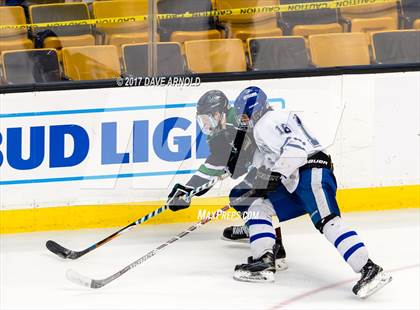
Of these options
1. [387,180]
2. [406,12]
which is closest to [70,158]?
[387,180]

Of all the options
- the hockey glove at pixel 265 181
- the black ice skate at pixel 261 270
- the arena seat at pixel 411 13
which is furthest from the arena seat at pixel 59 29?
the arena seat at pixel 411 13

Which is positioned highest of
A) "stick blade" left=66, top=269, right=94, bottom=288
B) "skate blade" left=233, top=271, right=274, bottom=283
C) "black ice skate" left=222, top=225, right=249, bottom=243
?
"stick blade" left=66, top=269, right=94, bottom=288

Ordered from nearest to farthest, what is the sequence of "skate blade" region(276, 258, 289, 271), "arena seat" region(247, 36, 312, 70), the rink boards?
1. "skate blade" region(276, 258, 289, 271)
2. the rink boards
3. "arena seat" region(247, 36, 312, 70)

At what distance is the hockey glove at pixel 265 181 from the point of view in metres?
4.90

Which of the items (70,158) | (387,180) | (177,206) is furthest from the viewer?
(387,180)

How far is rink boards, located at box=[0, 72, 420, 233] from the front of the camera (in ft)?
18.6

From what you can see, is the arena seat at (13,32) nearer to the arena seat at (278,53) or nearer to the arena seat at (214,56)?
the arena seat at (214,56)

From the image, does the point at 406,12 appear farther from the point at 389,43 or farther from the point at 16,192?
the point at 16,192

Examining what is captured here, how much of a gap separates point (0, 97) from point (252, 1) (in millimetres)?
1548

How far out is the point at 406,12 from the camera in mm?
6426

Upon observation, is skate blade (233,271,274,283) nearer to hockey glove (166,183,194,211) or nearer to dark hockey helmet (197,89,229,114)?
hockey glove (166,183,194,211)

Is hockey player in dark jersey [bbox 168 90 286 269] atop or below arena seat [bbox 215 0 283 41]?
below

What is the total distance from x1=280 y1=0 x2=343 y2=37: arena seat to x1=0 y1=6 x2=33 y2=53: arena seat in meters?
1.47

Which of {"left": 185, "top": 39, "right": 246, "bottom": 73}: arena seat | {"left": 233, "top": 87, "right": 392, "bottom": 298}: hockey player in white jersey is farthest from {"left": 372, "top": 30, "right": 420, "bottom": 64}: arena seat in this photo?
{"left": 233, "top": 87, "right": 392, "bottom": 298}: hockey player in white jersey
